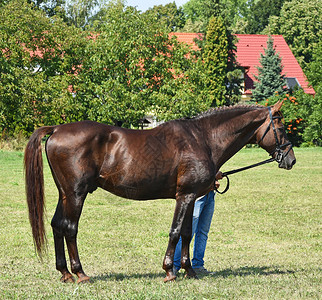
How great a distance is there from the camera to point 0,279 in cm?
697

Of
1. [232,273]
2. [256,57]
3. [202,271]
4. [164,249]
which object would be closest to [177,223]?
[202,271]

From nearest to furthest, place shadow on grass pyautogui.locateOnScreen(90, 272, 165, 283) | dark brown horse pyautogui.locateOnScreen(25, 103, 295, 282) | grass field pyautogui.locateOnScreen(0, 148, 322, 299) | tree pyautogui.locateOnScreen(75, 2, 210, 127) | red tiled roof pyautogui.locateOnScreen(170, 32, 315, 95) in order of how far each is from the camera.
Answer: grass field pyautogui.locateOnScreen(0, 148, 322, 299) → dark brown horse pyautogui.locateOnScreen(25, 103, 295, 282) → shadow on grass pyautogui.locateOnScreen(90, 272, 165, 283) → tree pyautogui.locateOnScreen(75, 2, 210, 127) → red tiled roof pyautogui.locateOnScreen(170, 32, 315, 95)

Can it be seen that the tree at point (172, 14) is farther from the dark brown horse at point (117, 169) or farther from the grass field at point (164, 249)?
the dark brown horse at point (117, 169)

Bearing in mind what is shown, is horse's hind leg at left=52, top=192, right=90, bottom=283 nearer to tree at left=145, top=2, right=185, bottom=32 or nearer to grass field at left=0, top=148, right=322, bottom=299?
grass field at left=0, top=148, right=322, bottom=299

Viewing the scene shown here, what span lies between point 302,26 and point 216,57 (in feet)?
80.3

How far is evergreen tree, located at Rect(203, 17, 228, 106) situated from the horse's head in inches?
1332

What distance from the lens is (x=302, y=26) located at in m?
61.6

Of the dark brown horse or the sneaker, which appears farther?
the sneaker

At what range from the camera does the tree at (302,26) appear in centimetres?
6109

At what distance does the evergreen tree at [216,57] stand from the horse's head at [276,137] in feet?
111

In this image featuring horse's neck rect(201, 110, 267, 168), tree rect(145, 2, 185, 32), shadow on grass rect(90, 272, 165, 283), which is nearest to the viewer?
shadow on grass rect(90, 272, 165, 283)

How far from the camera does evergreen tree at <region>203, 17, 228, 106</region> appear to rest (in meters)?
41.0

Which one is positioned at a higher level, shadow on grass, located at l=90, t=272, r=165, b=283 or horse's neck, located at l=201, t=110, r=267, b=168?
horse's neck, located at l=201, t=110, r=267, b=168

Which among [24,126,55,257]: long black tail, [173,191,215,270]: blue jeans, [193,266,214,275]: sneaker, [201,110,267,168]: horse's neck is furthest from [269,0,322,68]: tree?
[24,126,55,257]: long black tail
